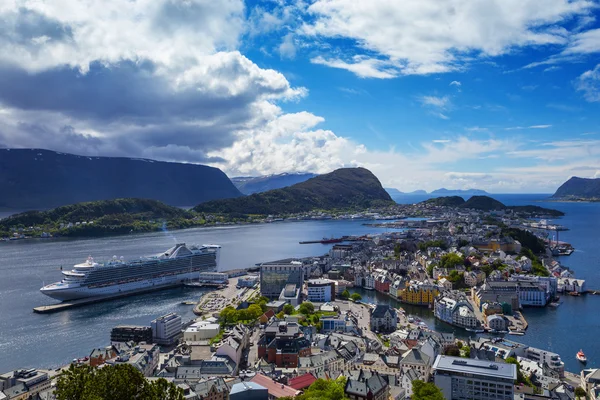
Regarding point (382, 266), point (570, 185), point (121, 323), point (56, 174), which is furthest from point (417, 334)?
point (570, 185)

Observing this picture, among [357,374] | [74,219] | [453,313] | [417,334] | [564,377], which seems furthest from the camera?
[74,219]

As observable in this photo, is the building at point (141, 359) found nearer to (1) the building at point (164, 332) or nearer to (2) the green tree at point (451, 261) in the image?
(1) the building at point (164, 332)

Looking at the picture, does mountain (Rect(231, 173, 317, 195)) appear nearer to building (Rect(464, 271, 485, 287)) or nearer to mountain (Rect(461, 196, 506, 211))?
mountain (Rect(461, 196, 506, 211))

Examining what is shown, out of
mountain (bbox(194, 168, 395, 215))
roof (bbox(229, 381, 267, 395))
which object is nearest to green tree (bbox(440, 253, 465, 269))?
roof (bbox(229, 381, 267, 395))

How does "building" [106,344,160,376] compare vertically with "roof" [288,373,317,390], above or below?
above

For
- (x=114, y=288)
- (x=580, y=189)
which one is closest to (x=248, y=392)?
(x=114, y=288)

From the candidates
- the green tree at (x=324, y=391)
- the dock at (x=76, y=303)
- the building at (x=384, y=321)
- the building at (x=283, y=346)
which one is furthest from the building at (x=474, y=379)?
the dock at (x=76, y=303)

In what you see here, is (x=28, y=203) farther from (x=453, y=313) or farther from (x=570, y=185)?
(x=570, y=185)
